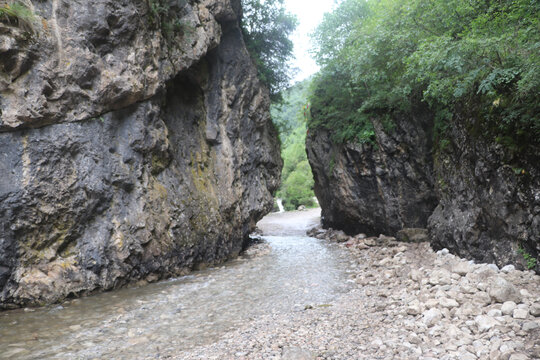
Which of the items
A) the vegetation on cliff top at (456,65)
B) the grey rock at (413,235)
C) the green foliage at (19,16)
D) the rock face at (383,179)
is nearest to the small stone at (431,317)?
the vegetation on cliff top at (456,65)

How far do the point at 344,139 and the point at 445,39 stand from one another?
815 cm

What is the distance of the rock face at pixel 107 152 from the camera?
271 inches

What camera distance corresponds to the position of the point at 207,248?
433 inches

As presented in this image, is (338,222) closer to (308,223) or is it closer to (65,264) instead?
(308,223)

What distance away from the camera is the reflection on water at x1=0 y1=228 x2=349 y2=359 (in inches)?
197

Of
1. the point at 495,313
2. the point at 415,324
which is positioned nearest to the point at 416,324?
the point at 415,324

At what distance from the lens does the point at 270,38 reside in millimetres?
17062

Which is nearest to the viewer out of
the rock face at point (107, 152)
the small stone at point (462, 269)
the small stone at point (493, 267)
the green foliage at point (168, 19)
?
the small stone at point (493, 267)

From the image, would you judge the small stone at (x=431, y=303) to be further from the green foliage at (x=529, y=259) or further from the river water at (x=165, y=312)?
the river water at (x=165, y=312)

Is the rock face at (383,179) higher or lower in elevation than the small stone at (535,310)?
higher

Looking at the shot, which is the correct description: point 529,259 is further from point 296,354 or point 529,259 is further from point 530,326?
point 296,354

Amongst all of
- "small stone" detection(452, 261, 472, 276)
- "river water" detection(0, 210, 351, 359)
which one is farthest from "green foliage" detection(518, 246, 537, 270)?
"river water" detection(0, 210, 351, 359)

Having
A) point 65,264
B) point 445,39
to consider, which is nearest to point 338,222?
point 445,39

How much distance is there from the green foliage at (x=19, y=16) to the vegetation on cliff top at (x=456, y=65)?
28.1ft
